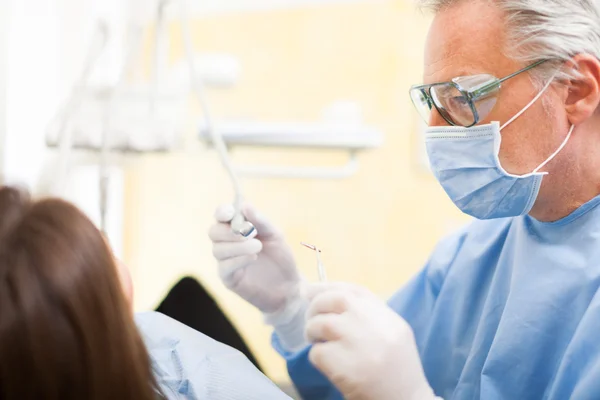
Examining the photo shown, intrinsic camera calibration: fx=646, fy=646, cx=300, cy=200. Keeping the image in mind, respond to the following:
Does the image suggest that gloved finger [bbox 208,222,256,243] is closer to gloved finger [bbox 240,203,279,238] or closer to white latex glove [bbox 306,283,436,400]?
gloved finger [bbox 240,203,279,238]

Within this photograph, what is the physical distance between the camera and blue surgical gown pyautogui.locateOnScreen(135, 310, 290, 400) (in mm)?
977

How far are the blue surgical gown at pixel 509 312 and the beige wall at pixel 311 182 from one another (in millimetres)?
869

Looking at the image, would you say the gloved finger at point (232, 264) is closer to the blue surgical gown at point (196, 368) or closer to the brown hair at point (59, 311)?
the blue surgical gown at point (196, 368)

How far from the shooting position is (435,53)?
3.55 ft

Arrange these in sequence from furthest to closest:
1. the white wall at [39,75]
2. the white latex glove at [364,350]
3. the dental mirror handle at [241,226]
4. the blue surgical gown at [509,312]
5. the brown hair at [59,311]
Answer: the white wall at [39,75] < the dental mirror handle at [241,226] < the blue surgical gown at [509,312] < the white latex glove at [364,350] < the brown hair at [59,311]

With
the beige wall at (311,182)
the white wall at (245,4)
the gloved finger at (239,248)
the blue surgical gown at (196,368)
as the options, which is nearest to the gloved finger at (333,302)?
the blue surgical gown at (196,368)

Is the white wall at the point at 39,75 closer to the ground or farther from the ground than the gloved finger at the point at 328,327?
farther from the ground

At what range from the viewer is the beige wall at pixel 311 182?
2188 mm

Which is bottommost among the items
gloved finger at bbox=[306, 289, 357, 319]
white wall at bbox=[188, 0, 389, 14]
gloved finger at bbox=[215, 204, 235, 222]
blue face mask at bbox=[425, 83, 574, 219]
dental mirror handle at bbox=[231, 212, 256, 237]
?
gloved finger at bbox=[306, 289, 357, 319]

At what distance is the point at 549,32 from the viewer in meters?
1.01

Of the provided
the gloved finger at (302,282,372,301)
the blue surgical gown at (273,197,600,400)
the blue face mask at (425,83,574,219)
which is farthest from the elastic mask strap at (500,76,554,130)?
Result: the gloved finger at (302,282,372,301)

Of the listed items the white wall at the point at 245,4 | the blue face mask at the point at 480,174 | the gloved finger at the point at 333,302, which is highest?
the white wall at the point at 245,4

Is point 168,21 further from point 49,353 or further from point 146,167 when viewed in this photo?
point 49,353

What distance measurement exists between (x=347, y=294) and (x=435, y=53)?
1.44 feet
